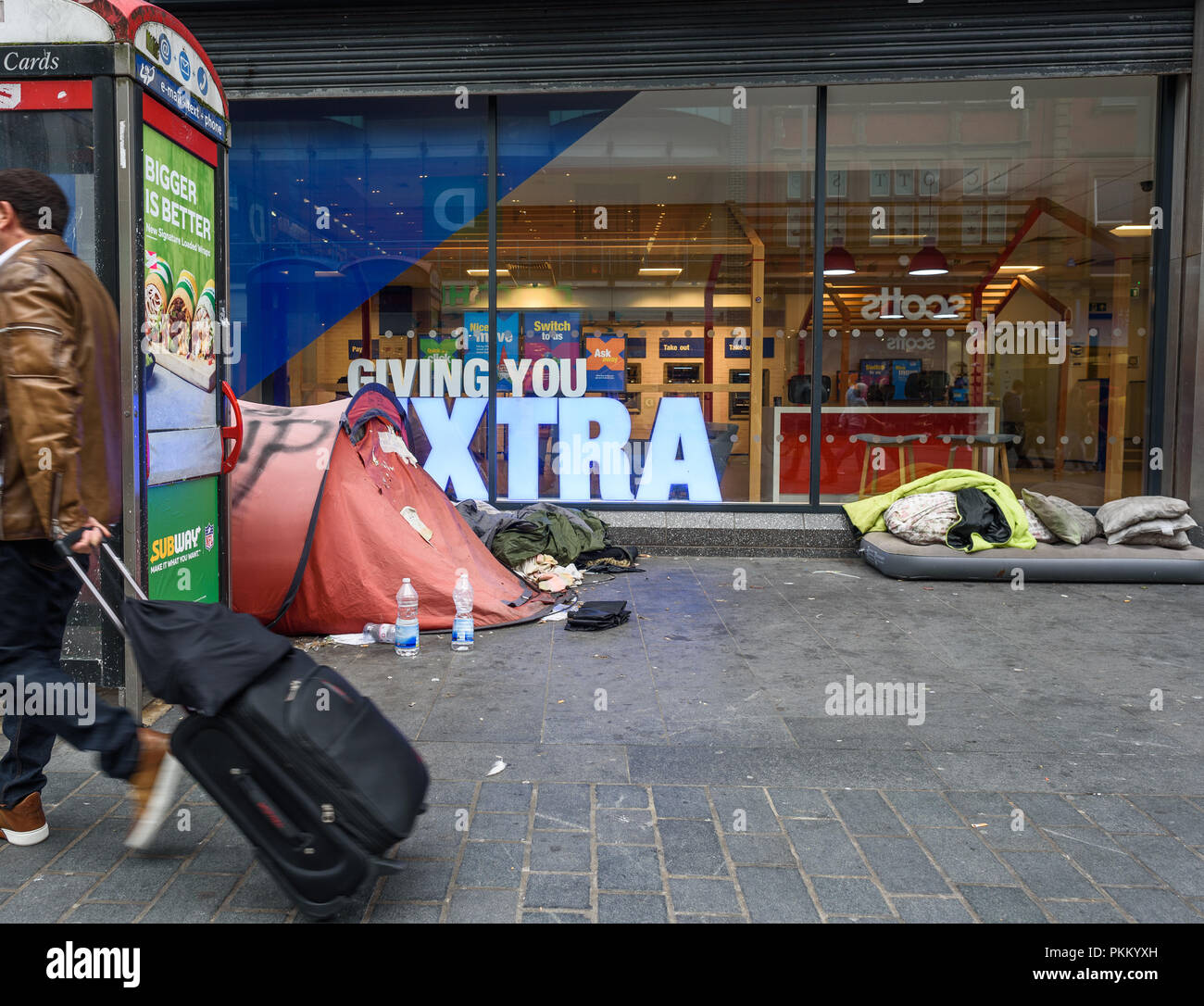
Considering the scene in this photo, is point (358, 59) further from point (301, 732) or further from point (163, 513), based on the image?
point (301, 732)

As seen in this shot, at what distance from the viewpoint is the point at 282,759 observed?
8.38 ft

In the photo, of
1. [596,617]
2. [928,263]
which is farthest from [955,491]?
[596,617]

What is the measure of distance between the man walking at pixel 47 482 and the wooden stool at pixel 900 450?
7.37 m

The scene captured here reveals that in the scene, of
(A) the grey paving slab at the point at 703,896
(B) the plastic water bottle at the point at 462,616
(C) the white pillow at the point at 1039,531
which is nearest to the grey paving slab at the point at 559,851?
(A) the grey paving slab at the point at 703,896

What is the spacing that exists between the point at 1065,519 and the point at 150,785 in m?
7.26

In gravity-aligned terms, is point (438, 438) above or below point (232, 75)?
below

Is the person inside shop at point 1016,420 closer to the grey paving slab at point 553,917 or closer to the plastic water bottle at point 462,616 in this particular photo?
the plastic water bottle at point 462,616

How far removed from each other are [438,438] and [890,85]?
17.9 feet

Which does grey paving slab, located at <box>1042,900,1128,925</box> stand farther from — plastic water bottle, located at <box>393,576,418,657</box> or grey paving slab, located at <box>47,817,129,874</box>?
plastic water bottle, located at <box>393,576,418,657</box>

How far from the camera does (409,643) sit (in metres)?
5.38

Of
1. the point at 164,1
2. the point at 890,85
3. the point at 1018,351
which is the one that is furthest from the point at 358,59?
the point at 1018,351

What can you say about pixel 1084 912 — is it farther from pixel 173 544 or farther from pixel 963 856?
pixel 173 544

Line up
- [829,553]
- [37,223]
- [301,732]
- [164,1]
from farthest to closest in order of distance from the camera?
[829,553] → [164,1] → [37,223] → [301,732]

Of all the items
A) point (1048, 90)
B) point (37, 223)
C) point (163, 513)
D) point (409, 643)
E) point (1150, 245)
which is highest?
point (1048, 90)
